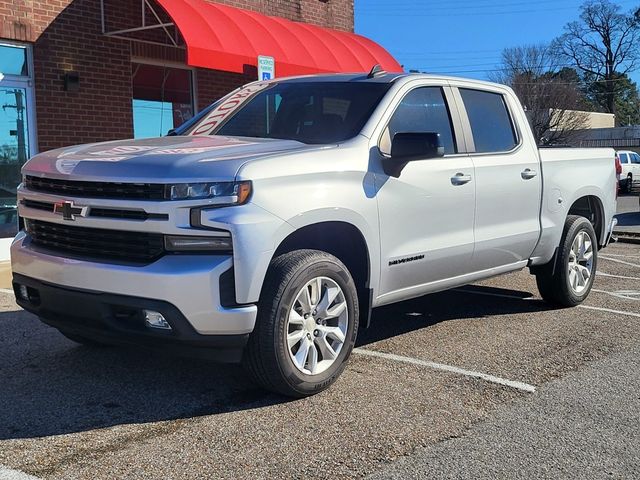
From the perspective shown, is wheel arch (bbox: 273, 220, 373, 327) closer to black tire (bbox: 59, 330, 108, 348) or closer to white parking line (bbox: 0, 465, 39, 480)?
black tire (bbox: 59, 330, 108, 348)

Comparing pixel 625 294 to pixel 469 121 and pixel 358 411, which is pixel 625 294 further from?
pixel 358 411

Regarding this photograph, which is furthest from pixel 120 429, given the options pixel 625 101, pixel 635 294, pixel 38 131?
pixel 625 101

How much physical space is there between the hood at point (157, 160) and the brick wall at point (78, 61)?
18.8 ft

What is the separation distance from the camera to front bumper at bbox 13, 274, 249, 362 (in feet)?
12.5

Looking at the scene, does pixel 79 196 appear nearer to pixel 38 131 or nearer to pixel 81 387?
pixel 81 387

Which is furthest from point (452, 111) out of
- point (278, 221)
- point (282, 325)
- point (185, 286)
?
point (185, 286)

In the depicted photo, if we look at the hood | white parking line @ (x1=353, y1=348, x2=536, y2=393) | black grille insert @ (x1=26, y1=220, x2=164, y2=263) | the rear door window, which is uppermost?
the rear door window

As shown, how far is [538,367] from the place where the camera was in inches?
197

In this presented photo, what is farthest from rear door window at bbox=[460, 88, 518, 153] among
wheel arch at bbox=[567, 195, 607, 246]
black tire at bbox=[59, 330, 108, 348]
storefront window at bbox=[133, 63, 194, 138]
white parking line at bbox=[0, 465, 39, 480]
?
storefront window at bbox=[133, 63, 194, 138]

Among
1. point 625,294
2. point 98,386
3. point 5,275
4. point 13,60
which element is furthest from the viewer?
point 13,60

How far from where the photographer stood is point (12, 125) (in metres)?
9.66

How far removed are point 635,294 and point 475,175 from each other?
3268mm

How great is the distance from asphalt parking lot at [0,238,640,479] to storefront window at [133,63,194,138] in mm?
6051

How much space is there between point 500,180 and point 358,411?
8.20ft
